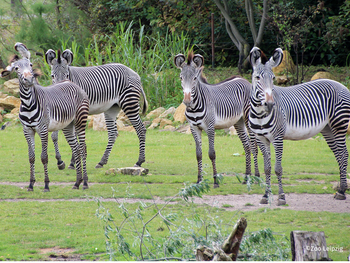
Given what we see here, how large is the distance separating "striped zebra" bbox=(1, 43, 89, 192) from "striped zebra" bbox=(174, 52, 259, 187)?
227 centimetres

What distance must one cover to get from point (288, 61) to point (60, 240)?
15.6 m

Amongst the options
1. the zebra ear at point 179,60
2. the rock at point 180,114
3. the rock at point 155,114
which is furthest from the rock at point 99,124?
the zebra ear at point 179,60

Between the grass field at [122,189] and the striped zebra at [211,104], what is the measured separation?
2.68 ft

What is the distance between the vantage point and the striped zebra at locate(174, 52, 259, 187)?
8.48 meters

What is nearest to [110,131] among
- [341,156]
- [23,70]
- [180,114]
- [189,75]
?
[189,75]

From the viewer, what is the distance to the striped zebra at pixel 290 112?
7125 mm

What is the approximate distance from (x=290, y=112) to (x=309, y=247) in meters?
4.09

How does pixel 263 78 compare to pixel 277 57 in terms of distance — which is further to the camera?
pixel 277 57

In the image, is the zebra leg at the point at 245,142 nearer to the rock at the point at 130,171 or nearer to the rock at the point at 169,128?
the rock at the point at 130,171

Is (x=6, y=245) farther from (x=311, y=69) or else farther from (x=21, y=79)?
(x=311, y=69)

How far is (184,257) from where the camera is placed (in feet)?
14.0

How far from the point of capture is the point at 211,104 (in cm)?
889

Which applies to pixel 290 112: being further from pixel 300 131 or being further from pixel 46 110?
pixel 46 110

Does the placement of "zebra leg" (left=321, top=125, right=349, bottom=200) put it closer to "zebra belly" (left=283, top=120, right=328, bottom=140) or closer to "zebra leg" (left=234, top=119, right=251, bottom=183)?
"zebra belly" (left=283, top=120, right=328, bottom=140)
